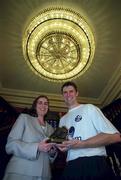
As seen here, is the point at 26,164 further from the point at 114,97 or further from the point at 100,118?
the point at 114,97

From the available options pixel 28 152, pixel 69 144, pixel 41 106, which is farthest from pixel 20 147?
pixel 41 106

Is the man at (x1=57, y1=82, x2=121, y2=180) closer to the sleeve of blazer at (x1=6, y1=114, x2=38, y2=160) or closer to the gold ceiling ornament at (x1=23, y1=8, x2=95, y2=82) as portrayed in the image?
the sleeve of blazer at (x1=6, y1=114, x2=38, y2=160)

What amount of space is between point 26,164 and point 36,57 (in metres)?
1.74

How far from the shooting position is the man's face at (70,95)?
177cm

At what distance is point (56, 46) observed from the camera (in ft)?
9.71

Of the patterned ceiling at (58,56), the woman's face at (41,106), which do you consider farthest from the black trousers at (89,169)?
the patterned ceiling at (58,56)

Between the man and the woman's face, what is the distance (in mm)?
330

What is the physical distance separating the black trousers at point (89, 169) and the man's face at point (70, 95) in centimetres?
48

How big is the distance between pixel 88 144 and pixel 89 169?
14cm

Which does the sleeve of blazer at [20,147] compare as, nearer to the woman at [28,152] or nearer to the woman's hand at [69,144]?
the woman at [28,152]

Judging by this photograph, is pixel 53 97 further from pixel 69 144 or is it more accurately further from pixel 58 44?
pixel 69 144

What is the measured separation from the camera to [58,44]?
9.62ft

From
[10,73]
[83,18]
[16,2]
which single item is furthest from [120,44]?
[10,73]

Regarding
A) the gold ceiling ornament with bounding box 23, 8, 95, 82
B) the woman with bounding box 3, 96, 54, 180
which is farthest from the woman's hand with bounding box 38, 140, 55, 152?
the gold ceiling ornament with bounding box 23, 8, 95, 82
